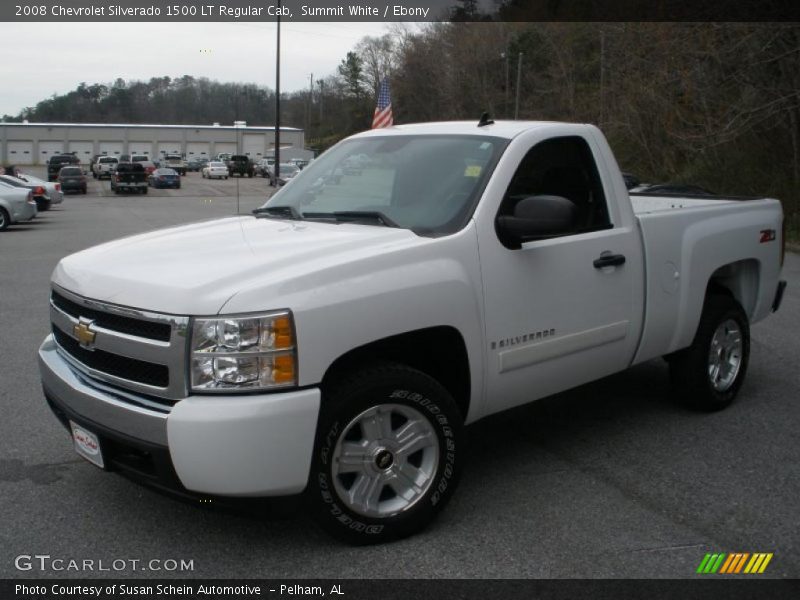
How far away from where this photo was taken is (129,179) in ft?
159

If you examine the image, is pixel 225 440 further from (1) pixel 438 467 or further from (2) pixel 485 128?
(2) pixel 485 128

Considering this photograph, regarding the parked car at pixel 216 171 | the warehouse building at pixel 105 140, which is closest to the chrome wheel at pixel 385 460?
the parked car at pixel 216 171

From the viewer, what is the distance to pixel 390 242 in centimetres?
380

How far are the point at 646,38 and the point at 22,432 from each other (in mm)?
24605

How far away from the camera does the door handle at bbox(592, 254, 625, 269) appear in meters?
4.52

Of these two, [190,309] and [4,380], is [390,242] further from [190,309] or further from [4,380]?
[4,380]

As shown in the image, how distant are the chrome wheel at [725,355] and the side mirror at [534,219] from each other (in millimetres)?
2172

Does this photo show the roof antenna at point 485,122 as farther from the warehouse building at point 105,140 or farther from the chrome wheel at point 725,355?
the warehouse building at point 105,140

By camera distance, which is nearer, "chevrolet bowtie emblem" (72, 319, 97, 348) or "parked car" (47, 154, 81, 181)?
"chevrolet bowtie emblem" (72, 319, 97, 348)

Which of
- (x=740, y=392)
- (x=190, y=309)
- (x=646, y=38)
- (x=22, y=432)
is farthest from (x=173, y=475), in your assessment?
(x=646, y=38)

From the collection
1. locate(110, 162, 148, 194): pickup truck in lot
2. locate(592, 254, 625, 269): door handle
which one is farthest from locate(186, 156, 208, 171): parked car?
locate(592, 254, 625, 269): door handle

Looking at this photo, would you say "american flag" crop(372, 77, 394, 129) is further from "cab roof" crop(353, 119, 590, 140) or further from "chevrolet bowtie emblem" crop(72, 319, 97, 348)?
"chevrolet bowtie emblem" crop(72, 319, 97, 348)

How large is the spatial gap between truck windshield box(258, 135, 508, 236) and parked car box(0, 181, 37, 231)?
1949 centimetres

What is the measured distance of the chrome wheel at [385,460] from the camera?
3521 millimetres
